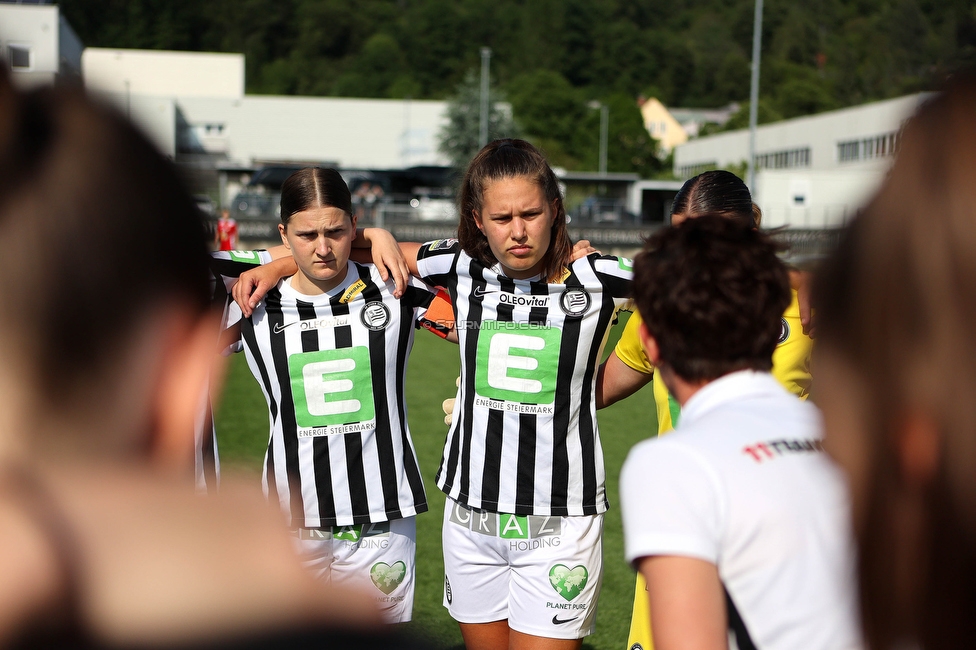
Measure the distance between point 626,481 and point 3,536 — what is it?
0.99 meters

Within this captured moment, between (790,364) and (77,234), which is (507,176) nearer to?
(790,364)

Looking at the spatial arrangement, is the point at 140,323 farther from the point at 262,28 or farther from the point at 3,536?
the point at 262,28

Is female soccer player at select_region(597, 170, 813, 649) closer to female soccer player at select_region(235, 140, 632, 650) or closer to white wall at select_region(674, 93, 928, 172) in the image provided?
female soccer player at select_region(235, 140, 632, 650)

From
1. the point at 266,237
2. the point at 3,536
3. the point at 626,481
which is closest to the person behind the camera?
the point at 3,536

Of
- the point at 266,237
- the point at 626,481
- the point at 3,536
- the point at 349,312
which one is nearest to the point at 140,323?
the point at 3,536

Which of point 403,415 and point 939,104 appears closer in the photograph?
point 939,104

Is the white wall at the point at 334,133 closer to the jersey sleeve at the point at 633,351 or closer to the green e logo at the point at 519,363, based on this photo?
the green e logo at the point at 519,363

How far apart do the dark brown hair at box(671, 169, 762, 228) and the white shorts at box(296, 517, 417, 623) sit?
65.6 inches

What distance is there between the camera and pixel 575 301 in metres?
3.39

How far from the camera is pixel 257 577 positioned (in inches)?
34.3

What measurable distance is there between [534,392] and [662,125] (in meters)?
108

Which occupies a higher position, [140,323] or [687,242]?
[687,242]

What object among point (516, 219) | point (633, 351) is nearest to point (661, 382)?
point (633, 351)

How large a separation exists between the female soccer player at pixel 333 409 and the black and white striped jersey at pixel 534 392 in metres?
0.29
